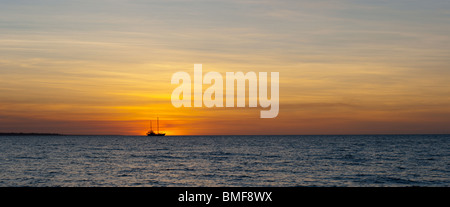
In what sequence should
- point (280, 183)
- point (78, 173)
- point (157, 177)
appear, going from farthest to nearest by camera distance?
point (78, 173) → point (157, 177) → point (280, 183)
